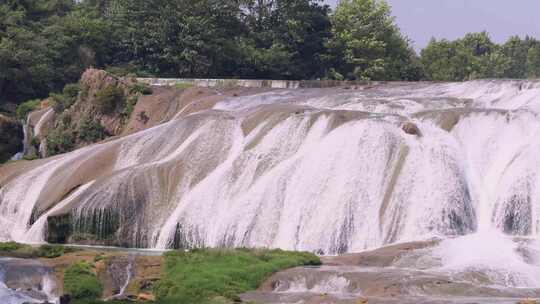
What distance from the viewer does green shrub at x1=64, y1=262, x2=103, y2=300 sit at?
102 ft

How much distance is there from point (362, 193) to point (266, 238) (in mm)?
3575

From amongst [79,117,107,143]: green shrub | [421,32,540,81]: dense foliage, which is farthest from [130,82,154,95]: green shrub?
[421,32,540,81]: dense foliage

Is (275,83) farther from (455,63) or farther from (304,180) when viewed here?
(455,63)

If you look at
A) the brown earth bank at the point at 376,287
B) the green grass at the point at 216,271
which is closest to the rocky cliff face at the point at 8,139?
the green grass at the point at 216,271

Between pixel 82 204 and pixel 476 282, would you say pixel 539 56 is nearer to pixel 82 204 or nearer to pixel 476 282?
pixel 82 204

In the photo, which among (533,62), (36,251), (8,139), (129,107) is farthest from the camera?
(533,62)

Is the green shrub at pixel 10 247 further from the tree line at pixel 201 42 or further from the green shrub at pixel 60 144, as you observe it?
the tree line at pixel 201 42

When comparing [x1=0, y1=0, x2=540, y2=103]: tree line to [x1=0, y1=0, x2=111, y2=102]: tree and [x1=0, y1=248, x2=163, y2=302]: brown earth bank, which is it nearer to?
[x1=0, y1=0, x2=111, y2=102]: tree

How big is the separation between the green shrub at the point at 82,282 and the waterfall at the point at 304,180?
765cm

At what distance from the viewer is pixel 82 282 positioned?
103ft

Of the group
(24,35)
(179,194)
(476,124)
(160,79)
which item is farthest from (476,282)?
(24,35)

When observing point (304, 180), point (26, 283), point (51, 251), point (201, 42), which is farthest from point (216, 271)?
point (201, 42)

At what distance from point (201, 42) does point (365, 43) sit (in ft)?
38.7

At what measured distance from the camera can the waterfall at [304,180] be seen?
36719 mm
